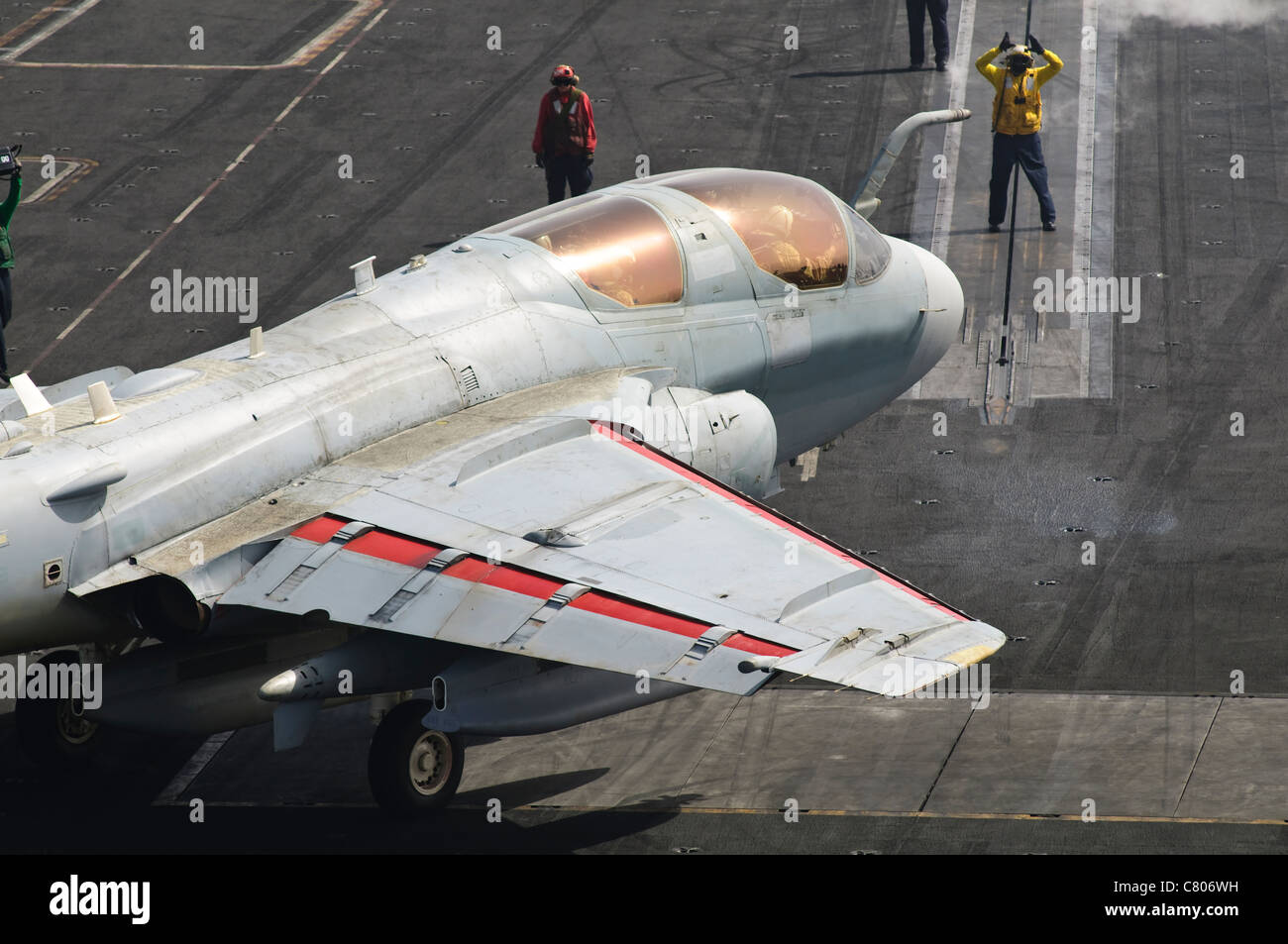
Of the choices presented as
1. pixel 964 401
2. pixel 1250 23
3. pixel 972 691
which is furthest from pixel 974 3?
pixel 972 691

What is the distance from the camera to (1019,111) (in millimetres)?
25625

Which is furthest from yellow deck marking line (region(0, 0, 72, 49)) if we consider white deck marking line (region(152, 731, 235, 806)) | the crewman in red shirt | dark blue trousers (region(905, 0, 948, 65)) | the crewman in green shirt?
white deck marking line (region(152, 731, 235, 806))

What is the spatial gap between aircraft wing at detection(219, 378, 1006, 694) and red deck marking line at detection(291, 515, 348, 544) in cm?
2

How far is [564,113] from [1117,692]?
12749 millimetres

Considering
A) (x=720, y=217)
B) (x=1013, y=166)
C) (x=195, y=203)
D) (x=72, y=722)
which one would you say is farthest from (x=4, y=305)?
(x=1013, y=166)

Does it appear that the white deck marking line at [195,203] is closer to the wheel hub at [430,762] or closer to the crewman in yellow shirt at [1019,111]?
the wheel hub at [430,762]

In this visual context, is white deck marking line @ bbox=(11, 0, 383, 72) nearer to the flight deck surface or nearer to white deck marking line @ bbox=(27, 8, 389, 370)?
the flight deck surface

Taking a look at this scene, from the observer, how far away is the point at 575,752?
15953 millimetres

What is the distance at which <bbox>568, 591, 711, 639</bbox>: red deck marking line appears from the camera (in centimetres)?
1206

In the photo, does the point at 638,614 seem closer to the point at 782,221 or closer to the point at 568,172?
the point at 782,221

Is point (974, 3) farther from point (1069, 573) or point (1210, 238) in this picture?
point (1069, 573)

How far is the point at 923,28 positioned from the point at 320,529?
21188 millimetres

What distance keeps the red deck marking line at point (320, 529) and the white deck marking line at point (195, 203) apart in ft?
36.7

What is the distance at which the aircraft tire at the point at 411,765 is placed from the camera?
1472 cm
